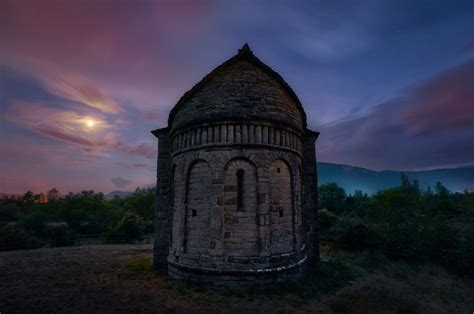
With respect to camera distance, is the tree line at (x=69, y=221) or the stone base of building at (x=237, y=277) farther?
the tree line at (x=69, y=221)

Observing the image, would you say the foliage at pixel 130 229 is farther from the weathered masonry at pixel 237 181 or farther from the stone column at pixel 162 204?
the weathered masonry at pixel 237 181

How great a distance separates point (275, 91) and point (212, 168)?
5155 millimetres

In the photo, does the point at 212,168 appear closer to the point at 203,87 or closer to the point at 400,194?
the point at 203,87

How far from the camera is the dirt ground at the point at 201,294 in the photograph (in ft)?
28.8

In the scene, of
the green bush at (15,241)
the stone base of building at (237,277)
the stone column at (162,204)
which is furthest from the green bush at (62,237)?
the stone base of building at (237,277)

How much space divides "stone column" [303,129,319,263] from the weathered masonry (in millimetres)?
1977

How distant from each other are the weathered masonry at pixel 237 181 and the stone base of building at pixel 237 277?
4 cm

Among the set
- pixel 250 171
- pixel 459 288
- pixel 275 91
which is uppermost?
pixel 275 91

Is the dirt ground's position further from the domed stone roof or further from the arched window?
the domed stone roof

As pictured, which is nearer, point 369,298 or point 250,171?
point 369,298

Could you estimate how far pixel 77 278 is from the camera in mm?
12016

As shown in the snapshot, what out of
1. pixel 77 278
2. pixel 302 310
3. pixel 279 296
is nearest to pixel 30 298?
pixel 77 278

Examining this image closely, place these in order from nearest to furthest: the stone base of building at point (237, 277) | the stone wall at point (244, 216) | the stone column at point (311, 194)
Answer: the stone base of building at point (237, 277)
the stone wall at point (244, 216)
the stone column at point (311, 194)

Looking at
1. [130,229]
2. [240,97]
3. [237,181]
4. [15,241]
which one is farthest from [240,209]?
[15,241]
